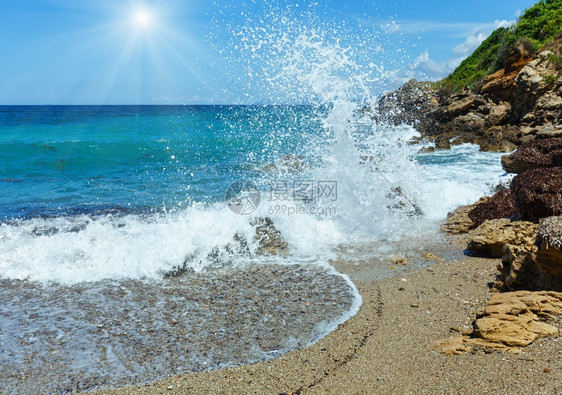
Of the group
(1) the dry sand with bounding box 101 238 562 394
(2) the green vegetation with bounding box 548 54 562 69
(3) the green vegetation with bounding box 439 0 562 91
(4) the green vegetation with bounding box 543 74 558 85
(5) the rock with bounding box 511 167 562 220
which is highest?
(3) the green vegetation with bounding box 439 0 562 91

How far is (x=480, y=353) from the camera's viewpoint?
11.0ft

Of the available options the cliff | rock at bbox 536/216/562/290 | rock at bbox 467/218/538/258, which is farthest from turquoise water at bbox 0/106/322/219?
rock at bbox 536/216/562/290

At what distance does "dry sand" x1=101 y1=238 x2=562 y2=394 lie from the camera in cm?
303

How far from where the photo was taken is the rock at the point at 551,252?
12.7ft

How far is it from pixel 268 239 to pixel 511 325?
435 cm

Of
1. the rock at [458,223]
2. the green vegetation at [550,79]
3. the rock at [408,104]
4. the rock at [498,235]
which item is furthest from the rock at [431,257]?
the rock at [408,104]

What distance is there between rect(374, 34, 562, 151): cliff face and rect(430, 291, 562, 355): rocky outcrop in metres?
10.1

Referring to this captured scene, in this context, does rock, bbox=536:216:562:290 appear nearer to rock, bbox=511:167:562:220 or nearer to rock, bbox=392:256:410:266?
rock, bbox=511:167:562:220

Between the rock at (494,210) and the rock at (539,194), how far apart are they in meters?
1.21

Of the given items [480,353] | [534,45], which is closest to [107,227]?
[480,353]

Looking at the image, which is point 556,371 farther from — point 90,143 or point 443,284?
point 90,143

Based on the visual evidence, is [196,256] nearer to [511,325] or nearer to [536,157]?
[511,325]

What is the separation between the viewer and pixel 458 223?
789cm

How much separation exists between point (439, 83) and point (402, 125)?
8.41 meters
